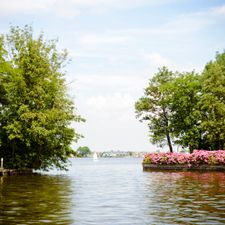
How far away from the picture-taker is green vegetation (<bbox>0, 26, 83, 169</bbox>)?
155 ft

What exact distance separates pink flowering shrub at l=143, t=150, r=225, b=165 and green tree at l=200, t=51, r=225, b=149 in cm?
396

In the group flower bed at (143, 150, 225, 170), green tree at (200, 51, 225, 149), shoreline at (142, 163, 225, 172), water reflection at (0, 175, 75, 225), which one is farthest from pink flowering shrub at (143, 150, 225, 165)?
water reflection at (0, 175, 75, 225)

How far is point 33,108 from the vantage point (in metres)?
48.9

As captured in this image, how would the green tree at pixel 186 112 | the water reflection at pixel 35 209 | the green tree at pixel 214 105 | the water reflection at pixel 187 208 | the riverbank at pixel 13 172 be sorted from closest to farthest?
the water reflection at pixel 35 209 → the water reflection at pixel 187 208 → the riverbank at pixel 13 172 → the green tree at pixel 214 105 → the green tree at pixel 186 112

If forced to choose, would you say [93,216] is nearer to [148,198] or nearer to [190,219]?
[190,219]

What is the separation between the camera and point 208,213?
16.9 meters

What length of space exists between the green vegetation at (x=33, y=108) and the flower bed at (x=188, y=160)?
1735 cm

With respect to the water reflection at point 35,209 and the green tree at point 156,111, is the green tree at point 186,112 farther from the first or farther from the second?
the water reflection at point 35,209

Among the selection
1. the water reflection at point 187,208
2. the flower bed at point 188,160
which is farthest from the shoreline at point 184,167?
the water reflection at point 187,208

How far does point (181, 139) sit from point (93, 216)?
5610 centimetres

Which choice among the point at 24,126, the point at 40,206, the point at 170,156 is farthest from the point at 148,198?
the point at 170,156

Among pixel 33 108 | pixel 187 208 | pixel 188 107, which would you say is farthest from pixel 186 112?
pixel 187 208

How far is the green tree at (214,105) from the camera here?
62.2m

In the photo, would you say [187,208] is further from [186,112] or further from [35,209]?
[186,112]
